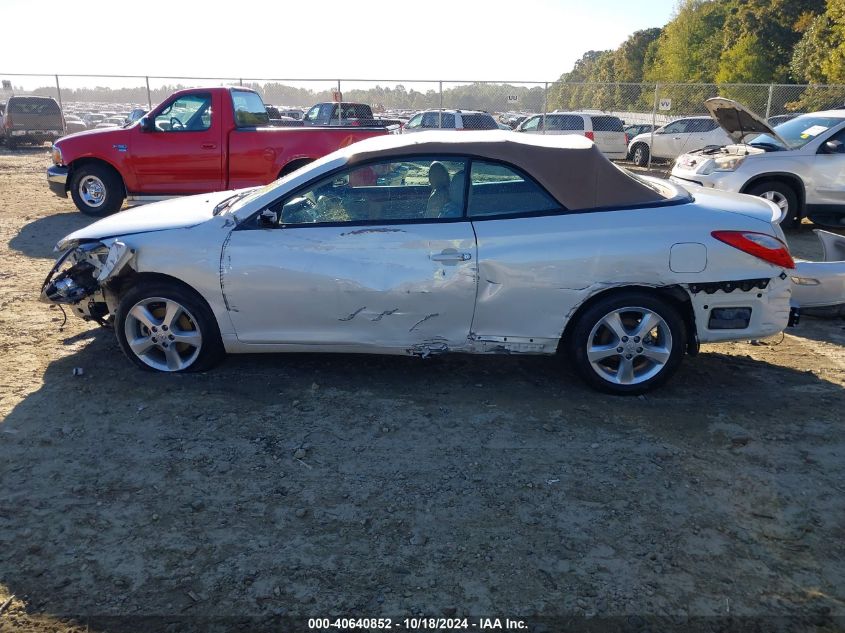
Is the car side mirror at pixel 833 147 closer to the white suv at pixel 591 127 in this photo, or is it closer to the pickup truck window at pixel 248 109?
the pickup truck window at pixel 248 109

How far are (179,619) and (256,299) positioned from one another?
88.6 inches

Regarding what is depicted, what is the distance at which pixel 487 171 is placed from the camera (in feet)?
14.4

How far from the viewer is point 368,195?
4441 millimetres

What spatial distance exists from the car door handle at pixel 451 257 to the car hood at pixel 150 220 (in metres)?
1.69

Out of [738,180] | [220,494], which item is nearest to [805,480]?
[220,494]

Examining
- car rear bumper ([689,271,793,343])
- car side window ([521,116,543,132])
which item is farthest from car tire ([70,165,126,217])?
car side window ([521,116,543,132])

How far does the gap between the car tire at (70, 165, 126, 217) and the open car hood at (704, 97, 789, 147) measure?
9175 millimetres

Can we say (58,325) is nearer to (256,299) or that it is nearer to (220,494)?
(256,299)

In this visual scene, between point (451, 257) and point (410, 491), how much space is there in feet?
5.04

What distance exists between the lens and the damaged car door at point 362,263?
4.28m

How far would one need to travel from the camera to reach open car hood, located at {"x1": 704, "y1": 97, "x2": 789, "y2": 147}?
956 cm

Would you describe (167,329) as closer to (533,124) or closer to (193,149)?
(193,149)

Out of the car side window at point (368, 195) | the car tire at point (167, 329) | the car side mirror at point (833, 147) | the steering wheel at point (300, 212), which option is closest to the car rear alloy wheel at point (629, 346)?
the car side window at point (368, 195)

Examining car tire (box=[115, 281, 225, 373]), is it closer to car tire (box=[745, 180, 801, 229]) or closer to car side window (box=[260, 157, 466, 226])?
car side window (box=[260, 157, 466, 226])
